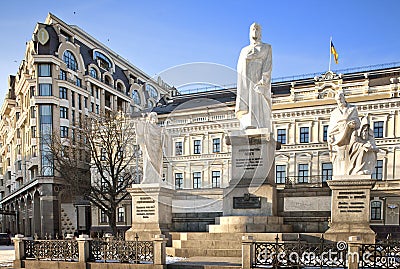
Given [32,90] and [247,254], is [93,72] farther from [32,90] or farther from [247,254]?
[247,254]

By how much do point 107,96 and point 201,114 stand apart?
25919 mm

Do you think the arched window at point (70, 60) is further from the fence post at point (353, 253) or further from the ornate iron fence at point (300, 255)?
the fence post at point (353, 253)

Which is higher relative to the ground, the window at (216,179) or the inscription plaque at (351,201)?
the window at (216,179)

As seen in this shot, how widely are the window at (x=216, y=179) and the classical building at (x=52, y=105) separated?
10702 mm

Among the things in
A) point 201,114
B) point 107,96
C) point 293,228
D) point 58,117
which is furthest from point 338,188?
point 107,96

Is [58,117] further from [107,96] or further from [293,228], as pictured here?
[293,228]

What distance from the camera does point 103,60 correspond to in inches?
2216

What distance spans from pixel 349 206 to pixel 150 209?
7006mm

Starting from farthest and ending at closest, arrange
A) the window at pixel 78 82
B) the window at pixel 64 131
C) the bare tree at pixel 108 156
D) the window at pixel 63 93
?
1. the window at pixel 78 82
2. the window at pixel 63 93
3. the window at pixel 64 131
4. the bare tree at pixel 108 156

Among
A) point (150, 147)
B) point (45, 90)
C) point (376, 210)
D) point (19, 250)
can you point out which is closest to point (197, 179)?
point (376, 210)

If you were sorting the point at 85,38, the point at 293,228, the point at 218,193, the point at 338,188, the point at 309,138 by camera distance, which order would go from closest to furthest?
the point at 338,188 → the point at 293,228 → the point at 218,193 → the point at 309,138 → the point at 85,38

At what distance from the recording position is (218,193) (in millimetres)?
16125

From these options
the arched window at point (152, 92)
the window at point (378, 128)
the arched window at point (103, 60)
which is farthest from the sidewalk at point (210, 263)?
the arched window at point (103, 60)

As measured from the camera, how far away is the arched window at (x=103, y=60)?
54.6m
